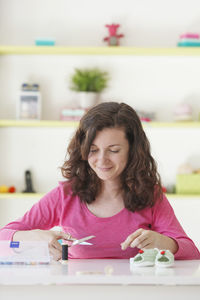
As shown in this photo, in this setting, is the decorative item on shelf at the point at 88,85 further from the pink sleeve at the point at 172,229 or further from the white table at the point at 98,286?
the white table at the point at 98,286

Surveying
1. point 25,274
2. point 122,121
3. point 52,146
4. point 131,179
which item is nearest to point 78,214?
point 131,179

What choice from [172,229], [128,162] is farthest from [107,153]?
[172,229]

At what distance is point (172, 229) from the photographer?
1.91 m

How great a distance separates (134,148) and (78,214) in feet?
1.07

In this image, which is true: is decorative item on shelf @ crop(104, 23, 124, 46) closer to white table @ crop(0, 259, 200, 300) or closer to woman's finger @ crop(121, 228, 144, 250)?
woman's finger @ crop(121, 228, 144, 250)

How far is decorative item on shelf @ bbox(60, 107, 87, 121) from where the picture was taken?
3.52m

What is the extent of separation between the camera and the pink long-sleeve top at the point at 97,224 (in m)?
1.87

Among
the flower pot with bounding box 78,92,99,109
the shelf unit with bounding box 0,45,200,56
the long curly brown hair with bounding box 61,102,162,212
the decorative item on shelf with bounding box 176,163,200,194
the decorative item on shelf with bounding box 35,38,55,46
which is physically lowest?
the decorative item on shelf with bounding box 176,163,200,194

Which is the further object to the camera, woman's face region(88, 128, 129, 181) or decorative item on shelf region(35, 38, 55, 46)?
decorative item on shelf region(35, 38, 55, 46)

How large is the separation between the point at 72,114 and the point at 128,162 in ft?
5.32

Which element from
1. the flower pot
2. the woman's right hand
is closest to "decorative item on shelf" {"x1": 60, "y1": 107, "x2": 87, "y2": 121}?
the flower pot

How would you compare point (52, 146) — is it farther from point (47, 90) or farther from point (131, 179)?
point (131, 179)

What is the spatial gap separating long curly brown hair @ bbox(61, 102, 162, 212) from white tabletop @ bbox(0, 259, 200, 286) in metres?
0.38

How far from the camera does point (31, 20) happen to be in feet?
12.0
